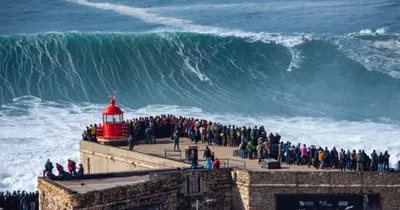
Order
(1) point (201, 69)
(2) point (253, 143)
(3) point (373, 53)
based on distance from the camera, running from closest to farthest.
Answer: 1. (2) point (253, 143)
2. (1) point (201, 69)
3. (3) point (373, 53)

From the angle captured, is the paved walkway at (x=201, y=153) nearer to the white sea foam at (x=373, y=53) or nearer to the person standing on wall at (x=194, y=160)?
the person standing on wall at (x=194, y=160)

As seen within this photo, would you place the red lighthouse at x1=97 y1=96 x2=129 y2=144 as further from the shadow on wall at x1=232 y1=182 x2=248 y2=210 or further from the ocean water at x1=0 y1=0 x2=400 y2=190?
the shadow on wall at x1=232 y1=182 x2=248 y2=210

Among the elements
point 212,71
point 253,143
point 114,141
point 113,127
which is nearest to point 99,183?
point 253,143

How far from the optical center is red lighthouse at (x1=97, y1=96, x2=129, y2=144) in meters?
51.6

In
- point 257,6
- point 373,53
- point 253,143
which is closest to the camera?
point 253,143

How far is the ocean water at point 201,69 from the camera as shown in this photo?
6581 centimetres

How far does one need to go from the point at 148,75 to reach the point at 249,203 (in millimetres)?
36222

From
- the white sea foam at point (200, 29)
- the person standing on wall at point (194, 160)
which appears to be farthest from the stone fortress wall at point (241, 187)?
the white sea foam at point (200, 29)

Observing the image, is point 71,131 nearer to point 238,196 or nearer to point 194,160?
point 194,160

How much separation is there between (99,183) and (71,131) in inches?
857

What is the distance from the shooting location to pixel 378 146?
61.3 metres

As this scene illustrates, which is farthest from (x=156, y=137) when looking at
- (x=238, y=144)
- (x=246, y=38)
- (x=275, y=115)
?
(x=246, y=38)

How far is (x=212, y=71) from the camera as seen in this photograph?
8144 centimetres

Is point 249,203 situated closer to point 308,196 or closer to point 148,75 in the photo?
point 308,196
